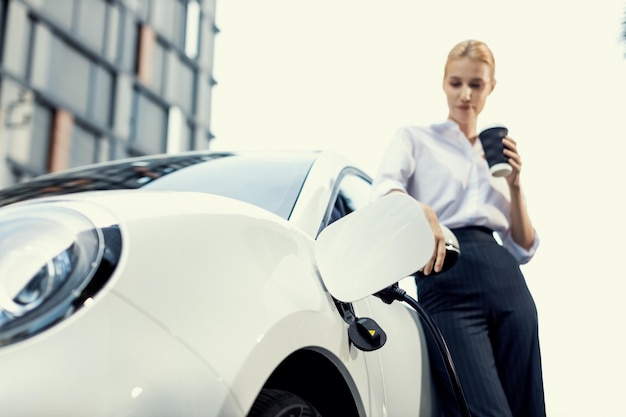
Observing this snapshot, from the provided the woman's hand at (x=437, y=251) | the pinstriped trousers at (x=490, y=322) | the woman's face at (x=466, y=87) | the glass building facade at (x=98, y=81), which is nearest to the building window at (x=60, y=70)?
the glass building facade at (x=98, y=81)

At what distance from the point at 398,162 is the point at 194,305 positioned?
1173mm

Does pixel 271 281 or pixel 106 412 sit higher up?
pixel 271 281

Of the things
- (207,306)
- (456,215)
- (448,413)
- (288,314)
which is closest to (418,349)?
(448,413)

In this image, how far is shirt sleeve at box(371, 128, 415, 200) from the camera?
2148 mm

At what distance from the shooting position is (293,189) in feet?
6.15

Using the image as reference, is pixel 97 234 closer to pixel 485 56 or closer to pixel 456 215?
pixel 456 215

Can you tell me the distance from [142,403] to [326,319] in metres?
0.49

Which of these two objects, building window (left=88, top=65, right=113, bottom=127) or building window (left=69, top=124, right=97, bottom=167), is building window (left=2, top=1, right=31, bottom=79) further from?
building window (left=88, top=65, right=113, bottom=127)

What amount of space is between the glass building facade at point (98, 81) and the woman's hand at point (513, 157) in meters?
21.6

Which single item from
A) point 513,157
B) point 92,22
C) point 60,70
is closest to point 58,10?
point 92,22

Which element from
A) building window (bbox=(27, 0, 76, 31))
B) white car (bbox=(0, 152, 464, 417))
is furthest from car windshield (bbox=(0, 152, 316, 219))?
building window (bbox=(27, 0, 76, 31))

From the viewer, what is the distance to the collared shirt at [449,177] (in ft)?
7.21

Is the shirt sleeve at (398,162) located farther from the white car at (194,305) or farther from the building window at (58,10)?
the building window at (58,10)

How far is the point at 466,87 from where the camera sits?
2.31m
